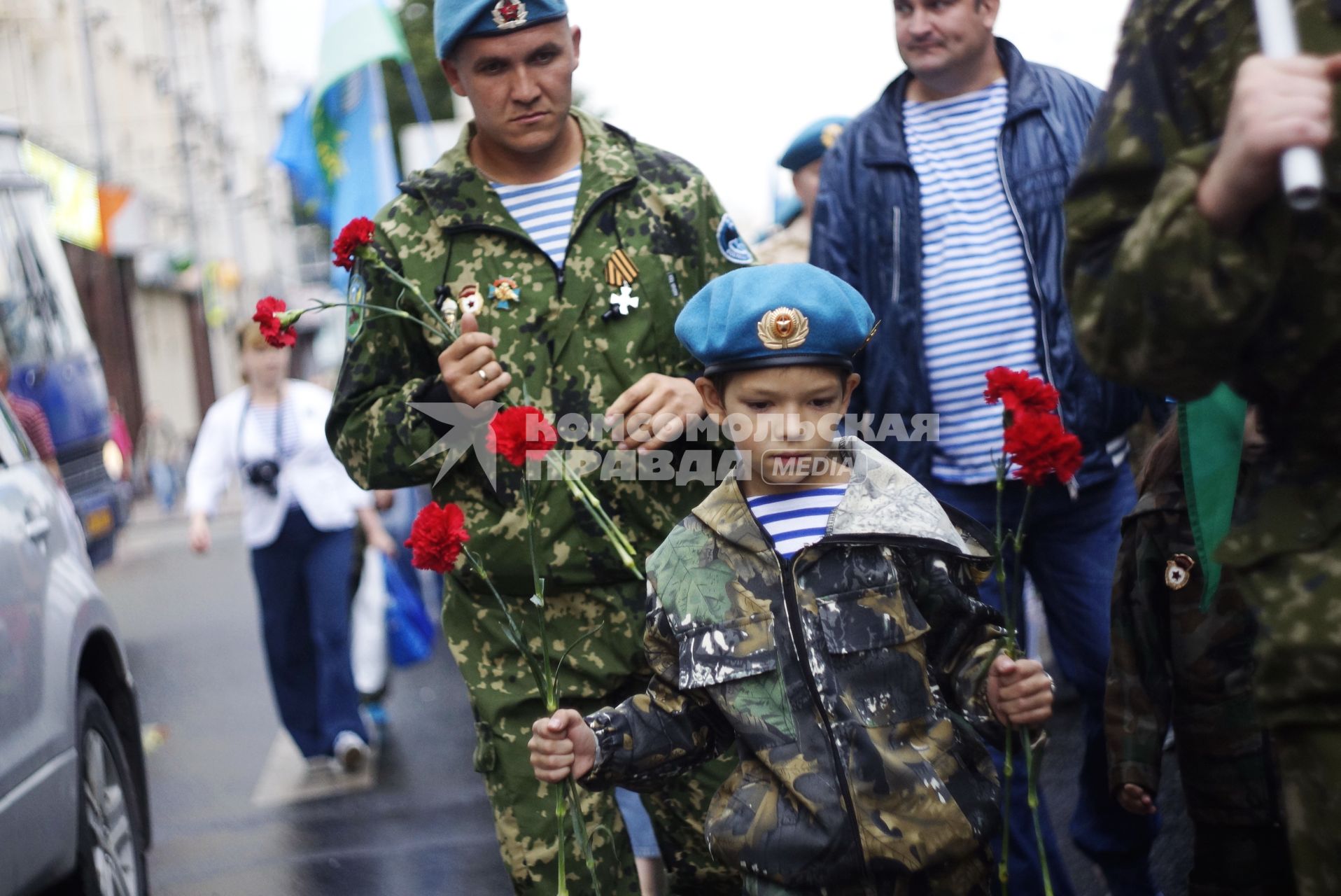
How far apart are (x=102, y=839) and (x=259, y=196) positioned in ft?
153

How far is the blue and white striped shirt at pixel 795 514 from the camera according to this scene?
8.91ft

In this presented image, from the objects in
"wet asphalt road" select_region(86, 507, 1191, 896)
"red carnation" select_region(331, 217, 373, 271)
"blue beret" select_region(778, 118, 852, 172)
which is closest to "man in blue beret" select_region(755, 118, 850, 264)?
"blue beret" select_region(778, 118, 852, 172)

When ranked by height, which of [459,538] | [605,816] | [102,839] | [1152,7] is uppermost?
[1152,7]

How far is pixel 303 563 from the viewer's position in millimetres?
7223

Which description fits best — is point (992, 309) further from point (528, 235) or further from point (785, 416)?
point (785, 416)

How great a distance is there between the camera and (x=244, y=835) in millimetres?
6176

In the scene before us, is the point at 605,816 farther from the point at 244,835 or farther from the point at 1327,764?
the point at 244,835

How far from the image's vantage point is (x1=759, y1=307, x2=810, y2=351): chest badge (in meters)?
2.66

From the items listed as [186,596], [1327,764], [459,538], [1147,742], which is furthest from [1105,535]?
[186,596]

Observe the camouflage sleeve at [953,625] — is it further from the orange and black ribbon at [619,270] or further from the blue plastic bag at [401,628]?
the blue plastic bag at [401,628]

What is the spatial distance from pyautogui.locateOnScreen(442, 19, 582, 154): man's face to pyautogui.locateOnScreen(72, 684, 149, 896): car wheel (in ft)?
6.69

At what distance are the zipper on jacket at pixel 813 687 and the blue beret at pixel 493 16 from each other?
1268mm

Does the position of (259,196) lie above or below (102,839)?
below

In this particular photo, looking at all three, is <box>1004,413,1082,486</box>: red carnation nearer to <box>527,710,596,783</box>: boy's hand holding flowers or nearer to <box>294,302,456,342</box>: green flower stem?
<box>527,710,596,783</box>: boy's hand holding flowers
